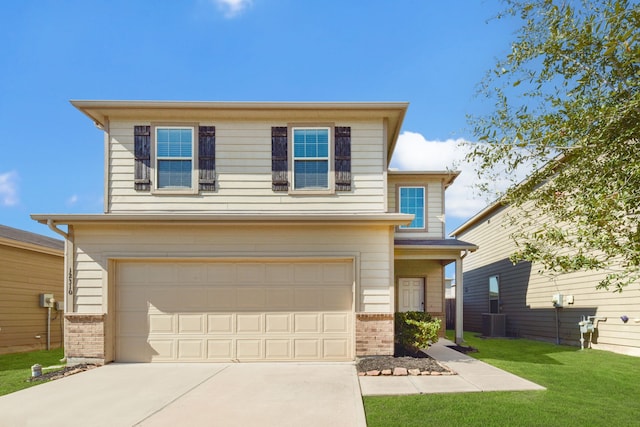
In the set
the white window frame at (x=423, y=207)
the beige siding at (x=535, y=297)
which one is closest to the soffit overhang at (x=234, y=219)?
the beige siding at (x=535, y=297)

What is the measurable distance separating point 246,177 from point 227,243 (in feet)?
5.43

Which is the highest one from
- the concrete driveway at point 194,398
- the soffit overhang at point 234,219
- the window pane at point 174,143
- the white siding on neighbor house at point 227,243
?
the window pane at point 174,143

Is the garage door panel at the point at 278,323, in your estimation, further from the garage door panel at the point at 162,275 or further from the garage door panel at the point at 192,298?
the garage door panel at the point at 162,275

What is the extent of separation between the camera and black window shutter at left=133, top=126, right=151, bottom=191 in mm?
10422

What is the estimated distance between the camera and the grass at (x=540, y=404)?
5.52 meters

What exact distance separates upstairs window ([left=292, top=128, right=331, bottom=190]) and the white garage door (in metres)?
1.83

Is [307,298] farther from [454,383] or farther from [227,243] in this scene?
[454,383]

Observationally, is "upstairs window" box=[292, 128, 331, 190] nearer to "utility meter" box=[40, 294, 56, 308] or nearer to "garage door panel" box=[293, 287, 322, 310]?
"garage door panel" box=[293, 287, 322, 310]

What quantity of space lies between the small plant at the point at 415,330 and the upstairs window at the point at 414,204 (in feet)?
16.4

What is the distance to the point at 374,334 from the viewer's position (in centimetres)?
943

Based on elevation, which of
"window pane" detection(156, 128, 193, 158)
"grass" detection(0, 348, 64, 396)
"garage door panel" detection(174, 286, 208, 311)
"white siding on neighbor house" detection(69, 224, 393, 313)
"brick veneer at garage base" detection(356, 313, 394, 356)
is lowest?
"grass" detection(0, 348, 64, 396)

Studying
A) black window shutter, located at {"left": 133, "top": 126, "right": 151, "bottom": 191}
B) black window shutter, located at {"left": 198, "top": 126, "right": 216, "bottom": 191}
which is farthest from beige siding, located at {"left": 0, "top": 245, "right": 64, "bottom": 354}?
black window shutter, located at {"left": 198, "top": 126, "right": 216, "bottom": 191}

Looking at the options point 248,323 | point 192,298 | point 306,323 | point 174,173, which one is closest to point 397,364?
point 306,323

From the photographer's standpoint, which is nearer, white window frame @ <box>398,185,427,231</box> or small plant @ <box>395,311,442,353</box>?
small plant @ <box>395,311,442,353</box>
